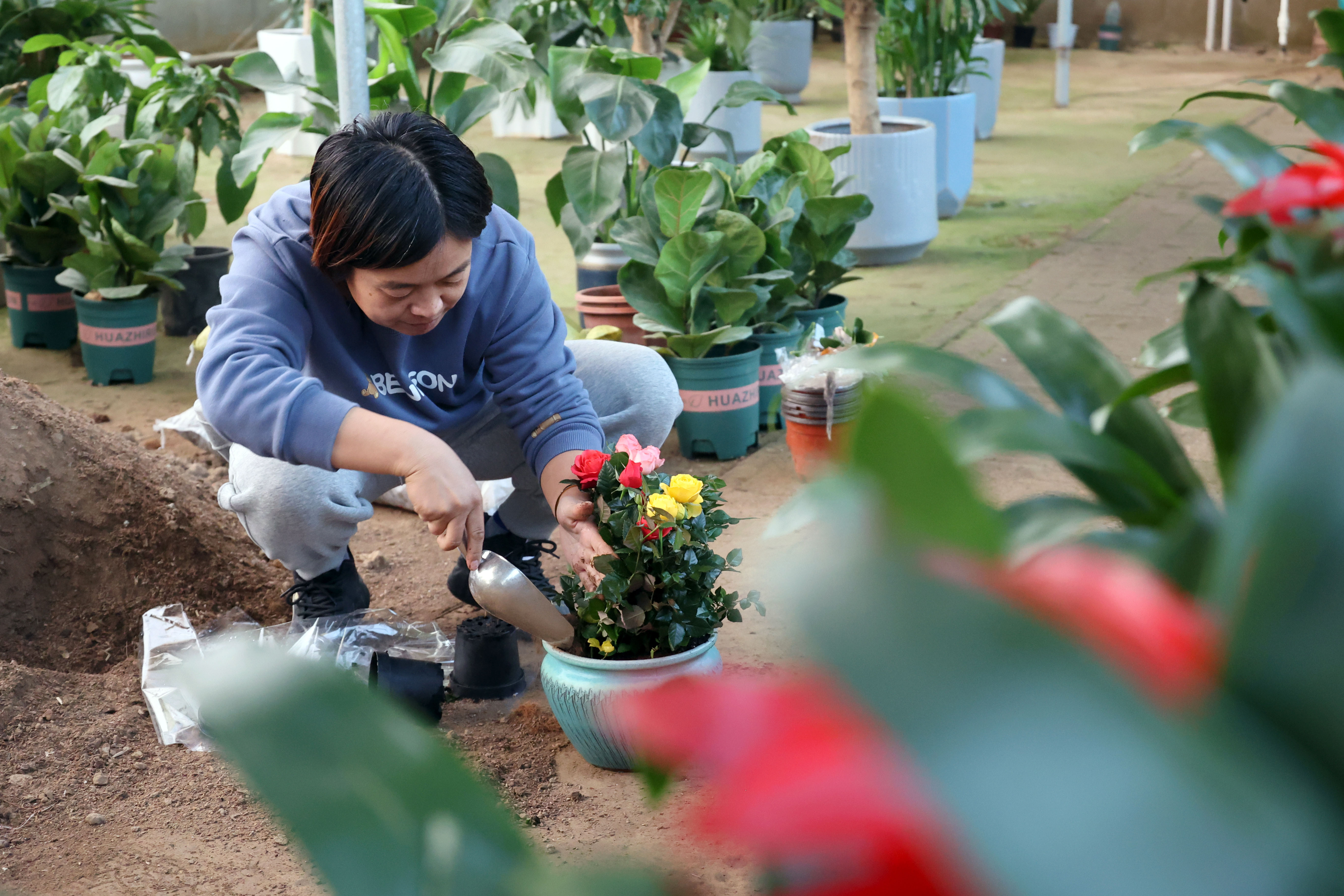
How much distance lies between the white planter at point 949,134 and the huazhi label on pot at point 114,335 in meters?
3.06

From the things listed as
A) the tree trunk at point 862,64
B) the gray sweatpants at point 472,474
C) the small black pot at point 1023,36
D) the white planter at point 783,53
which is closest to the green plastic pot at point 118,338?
the gray sweatpants at point 472,474

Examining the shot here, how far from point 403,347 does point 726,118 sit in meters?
4.37

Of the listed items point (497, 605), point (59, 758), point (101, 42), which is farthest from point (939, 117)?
point (101, 42)

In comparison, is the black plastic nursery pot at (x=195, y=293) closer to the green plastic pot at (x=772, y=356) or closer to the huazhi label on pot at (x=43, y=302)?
the huazhi label on pot at (x=43, y=302)

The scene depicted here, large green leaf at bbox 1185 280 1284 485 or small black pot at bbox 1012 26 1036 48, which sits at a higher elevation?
small black pot at bbox 1012 26 1036 48

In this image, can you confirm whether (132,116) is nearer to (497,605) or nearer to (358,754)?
(497,605)

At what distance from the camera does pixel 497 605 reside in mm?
1679

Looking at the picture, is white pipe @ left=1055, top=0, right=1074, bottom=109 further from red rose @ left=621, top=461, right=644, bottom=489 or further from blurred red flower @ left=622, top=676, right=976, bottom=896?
blurred red flower @ left=622, top=676, right=976, bottom=896

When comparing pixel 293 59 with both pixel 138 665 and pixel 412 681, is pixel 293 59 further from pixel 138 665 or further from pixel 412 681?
pixel 412 681

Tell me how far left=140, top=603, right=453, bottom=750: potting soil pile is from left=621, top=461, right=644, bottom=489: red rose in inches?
18.0

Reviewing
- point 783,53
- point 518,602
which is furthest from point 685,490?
point 783,53

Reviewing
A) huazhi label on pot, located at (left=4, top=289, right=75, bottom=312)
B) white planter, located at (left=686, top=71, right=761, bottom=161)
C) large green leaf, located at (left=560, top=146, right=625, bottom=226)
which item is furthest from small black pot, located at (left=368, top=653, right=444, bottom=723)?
white planter, located at (left=686, top=71, right=761, bottom=161)

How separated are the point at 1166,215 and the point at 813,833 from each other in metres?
5.15

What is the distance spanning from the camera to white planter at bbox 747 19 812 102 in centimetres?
813
